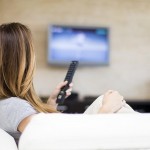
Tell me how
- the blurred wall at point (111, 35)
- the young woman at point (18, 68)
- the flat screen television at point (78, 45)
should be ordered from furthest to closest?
the blurred wall at point (111, 35)
the flat screen television at point (78, 45)
the young woman at point (18, 68)

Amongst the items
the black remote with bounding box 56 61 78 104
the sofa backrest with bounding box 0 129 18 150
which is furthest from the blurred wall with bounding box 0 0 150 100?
the sofa backrest with bounding box 0 129 18 150

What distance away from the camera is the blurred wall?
4.48 metres

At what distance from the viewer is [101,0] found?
4535 mm

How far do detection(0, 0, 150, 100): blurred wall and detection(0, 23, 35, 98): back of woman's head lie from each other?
327 centimetres

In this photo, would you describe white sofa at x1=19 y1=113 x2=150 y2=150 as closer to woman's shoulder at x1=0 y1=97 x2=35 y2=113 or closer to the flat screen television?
woman's shoulder at x1=0 y1=97 x2=35 y2=113

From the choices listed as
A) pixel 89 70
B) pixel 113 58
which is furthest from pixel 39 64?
pixel 113 58

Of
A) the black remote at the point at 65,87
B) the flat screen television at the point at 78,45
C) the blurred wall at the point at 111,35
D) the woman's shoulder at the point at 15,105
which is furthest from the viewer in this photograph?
the blurred wall at the point at 111,35

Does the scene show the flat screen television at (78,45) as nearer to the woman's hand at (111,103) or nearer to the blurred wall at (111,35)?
the blurred wall at (111,35)

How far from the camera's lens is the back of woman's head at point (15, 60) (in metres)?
1.21

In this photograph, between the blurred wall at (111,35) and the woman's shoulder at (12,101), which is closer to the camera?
the woman's shoulder at (12,101)

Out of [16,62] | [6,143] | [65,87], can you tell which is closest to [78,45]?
[65,87]

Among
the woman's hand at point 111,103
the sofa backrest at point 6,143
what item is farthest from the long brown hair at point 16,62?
the sofa backrest at point 6,143

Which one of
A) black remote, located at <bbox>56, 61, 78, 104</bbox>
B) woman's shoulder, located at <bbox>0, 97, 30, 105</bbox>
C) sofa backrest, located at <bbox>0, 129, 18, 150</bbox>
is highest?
sofa backrest, located at <bbox>0, 129, 18, 150</bbox>

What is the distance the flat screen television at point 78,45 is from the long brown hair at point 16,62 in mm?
3124
